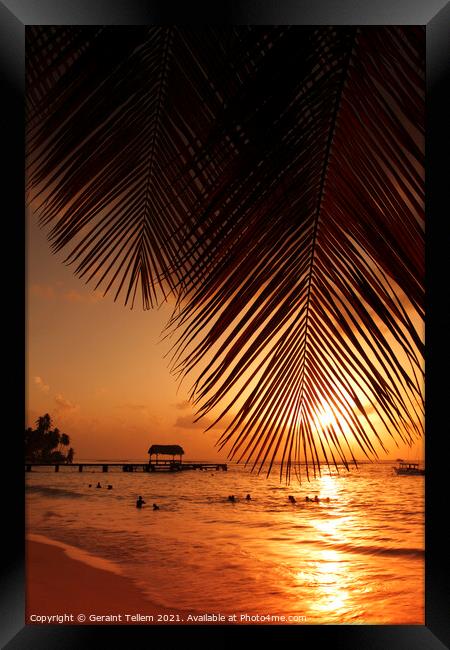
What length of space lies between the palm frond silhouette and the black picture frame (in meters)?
0.03

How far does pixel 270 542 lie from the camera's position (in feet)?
4.44

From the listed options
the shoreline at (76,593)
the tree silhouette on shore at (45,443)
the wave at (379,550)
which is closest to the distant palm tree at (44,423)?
the tree silhouette on shore at (45,443)

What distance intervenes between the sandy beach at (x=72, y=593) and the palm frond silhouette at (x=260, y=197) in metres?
0.40

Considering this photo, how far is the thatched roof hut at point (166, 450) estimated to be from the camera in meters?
1.27

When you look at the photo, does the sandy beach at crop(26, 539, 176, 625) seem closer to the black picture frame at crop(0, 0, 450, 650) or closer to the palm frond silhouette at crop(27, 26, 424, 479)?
the black picture frame at crop(0, 0, 450, 650)

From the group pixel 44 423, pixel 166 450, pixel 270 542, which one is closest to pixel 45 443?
pixel 44 423

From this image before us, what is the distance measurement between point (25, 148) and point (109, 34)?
0.33 metres

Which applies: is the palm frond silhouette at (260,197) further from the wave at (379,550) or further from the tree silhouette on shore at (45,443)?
the tree silhouette on shore at (45,443)
